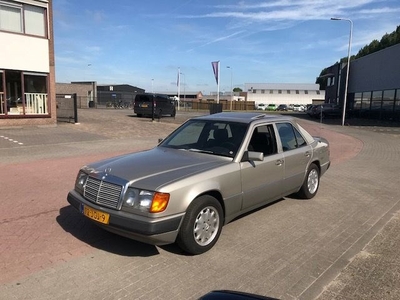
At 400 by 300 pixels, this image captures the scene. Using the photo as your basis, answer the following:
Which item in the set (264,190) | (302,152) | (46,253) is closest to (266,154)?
(264,190)

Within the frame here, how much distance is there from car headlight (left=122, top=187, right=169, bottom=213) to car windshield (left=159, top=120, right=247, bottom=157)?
1364 millimetres

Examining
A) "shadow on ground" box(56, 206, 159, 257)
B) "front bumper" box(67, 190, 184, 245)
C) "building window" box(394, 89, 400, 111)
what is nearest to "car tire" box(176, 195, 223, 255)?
"front bumper" box(67, 190, 184, 245)

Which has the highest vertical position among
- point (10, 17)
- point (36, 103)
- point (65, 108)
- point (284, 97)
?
point (10, 17)

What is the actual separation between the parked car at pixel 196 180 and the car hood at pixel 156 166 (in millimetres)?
11

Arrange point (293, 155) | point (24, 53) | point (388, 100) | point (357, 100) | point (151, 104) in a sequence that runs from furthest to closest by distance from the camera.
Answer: point (357, 100) → point (388, 100) → point (151, 104) → point (24, 53) → point (293, 155)

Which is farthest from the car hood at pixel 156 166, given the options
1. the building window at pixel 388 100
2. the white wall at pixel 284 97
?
the white wall at pixel 284 97

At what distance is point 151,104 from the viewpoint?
88.6 feet

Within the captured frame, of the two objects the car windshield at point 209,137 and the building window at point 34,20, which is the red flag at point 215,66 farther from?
the car windshield at point 209,137

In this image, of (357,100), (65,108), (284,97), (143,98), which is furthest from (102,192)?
(284,97)

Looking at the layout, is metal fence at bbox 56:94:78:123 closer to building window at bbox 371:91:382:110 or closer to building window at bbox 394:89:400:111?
building window at bbox 394:89:400:111

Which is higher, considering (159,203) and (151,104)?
(151,104)

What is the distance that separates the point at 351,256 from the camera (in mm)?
4113

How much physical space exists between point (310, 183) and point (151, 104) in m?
→ 21.8

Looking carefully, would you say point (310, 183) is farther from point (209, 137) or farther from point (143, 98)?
point (143, 98)
